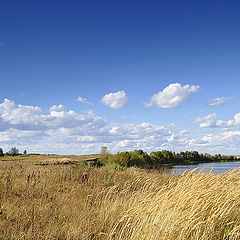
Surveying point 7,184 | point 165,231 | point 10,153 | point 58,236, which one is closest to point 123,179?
point 7,184

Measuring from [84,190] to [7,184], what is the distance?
7.58 ft

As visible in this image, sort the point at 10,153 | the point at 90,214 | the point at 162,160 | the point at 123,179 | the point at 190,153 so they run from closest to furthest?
the point at 90,214 → the point at 123,179 → the point at 10,153 → the point at 162,160 → the point at 190,153

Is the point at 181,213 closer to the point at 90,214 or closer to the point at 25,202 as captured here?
the point at 90,214

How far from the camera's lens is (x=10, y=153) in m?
54.7

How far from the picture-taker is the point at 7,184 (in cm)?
690

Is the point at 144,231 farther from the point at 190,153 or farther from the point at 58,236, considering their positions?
the point at 190,153

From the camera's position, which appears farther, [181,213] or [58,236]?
[58,236]

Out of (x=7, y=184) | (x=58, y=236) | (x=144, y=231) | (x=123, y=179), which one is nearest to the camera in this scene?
(x=144, y=231)

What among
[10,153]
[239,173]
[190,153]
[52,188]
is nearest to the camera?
[239,173]

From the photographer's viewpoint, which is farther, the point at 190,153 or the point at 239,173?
the point at 190,153

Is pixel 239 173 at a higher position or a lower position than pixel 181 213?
higher

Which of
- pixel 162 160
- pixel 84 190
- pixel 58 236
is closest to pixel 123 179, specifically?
pixel 84 190

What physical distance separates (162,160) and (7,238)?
80347 mm

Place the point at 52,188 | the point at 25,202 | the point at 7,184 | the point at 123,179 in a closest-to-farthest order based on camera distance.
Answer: the point at 25,202 → the point at 7,184 → the point at 52,188 → the point at 123,179
